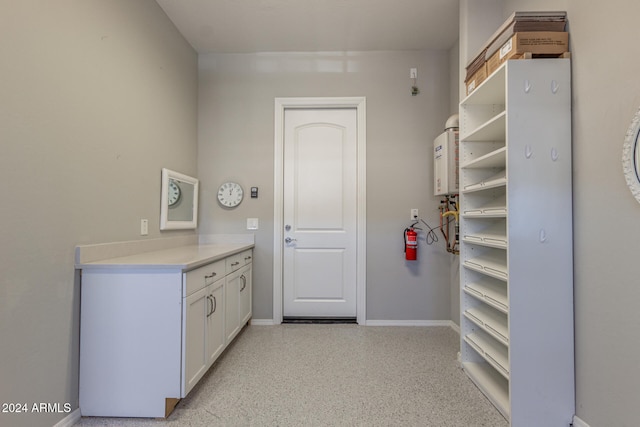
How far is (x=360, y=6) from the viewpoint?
237 cm

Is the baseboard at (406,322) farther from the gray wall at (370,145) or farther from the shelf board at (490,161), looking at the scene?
the shelf board at (490,161)

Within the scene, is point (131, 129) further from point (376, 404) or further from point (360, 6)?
point (376, 404)

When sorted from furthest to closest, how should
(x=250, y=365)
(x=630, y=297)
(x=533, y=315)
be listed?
(x=250, y=365)
(x=533, y=315)
(x=630, y=297)

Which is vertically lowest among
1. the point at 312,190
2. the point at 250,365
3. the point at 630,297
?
the point at 250,365

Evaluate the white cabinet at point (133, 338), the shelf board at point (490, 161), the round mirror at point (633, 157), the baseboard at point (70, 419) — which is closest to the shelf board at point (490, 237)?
the shelf board at point (490, 161)

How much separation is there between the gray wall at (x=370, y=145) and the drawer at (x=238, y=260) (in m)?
0.19

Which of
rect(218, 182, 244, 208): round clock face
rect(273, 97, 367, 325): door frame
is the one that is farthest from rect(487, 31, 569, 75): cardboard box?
rect(218, 182, 244, 208): round clock face

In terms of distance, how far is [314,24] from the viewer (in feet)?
8.50

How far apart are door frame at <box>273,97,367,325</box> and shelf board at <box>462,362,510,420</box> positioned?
3.80ft

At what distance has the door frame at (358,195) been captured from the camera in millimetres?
2994

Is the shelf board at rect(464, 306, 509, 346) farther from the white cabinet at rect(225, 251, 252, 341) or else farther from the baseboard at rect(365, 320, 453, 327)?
the white cabinet at rect(225, 251, 252, 341)

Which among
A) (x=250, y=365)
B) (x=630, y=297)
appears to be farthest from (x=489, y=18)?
(x=250, y=365)

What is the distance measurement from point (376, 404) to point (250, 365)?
977 millimetres

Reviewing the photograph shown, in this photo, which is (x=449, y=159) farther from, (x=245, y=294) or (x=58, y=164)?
(x=58, y=164)
